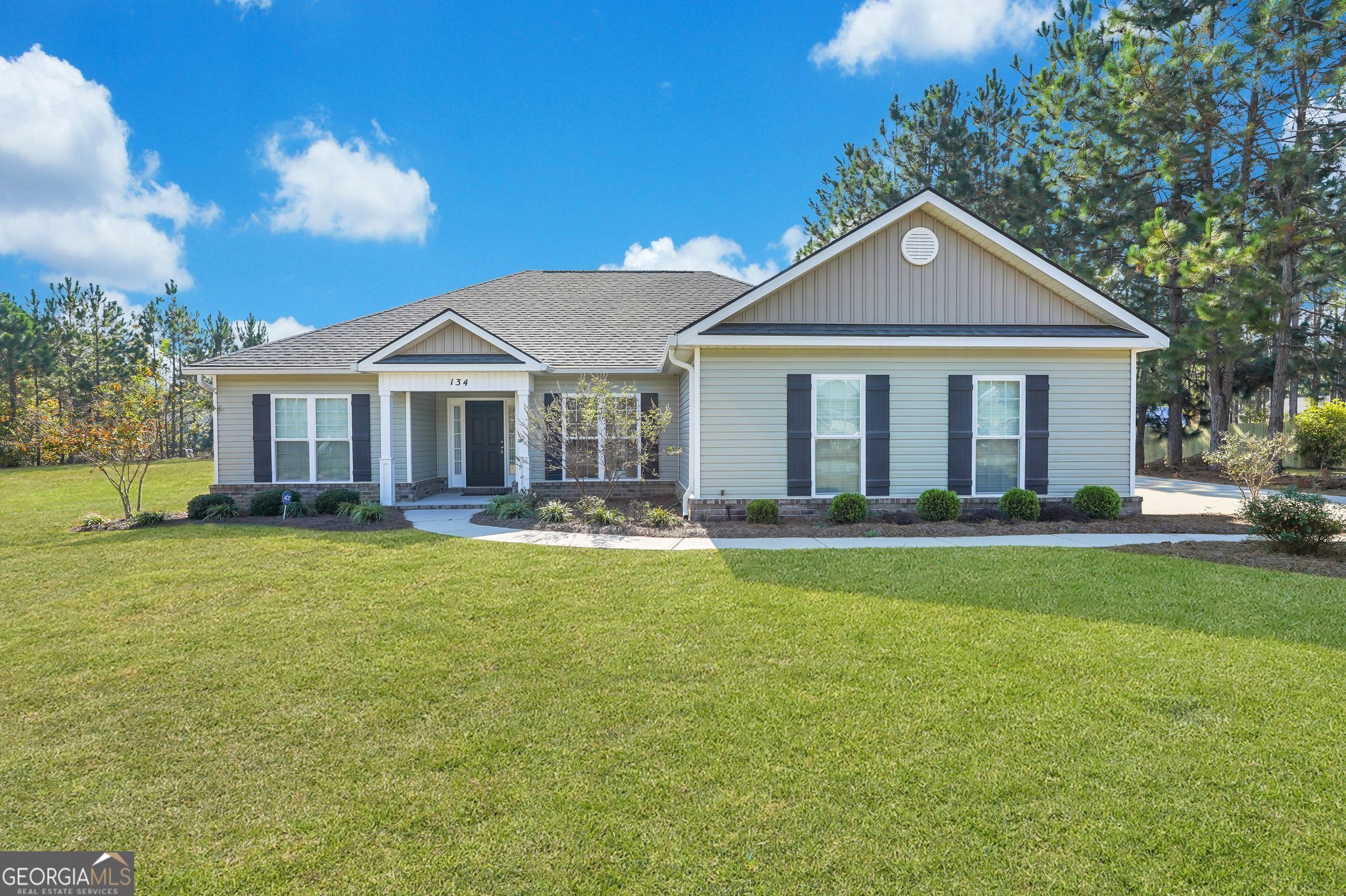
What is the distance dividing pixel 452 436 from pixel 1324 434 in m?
22.2

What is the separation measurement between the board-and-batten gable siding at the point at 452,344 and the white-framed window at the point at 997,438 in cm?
896

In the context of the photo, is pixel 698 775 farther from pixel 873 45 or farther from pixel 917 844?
pixel 873 45

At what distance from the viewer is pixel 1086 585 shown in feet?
19.7

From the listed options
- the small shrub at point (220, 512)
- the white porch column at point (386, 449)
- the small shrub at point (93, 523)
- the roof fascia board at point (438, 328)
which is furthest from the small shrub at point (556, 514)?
the small shrub at point (93, 523)

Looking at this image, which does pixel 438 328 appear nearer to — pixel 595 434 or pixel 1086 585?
pixel 595 434

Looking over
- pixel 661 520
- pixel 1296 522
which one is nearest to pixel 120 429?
pixel 661 520

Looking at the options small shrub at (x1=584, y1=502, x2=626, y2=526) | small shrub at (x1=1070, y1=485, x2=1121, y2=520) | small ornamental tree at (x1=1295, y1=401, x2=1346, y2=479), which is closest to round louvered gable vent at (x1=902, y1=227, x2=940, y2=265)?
small shrub at (x1=1070, y1=485, x2=1121, y2=520)

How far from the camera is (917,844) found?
243 cm

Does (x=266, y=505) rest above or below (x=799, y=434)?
below

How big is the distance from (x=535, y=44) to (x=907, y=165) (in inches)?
635

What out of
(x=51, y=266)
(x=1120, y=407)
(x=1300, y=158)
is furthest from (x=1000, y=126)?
(x=51, y=266)

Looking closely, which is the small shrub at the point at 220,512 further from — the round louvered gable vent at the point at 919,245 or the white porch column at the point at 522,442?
the round louvered gable vent at the point at 919,245

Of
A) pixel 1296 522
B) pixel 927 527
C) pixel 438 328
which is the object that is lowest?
pixel 927 527

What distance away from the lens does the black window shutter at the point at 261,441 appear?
1240 cm
